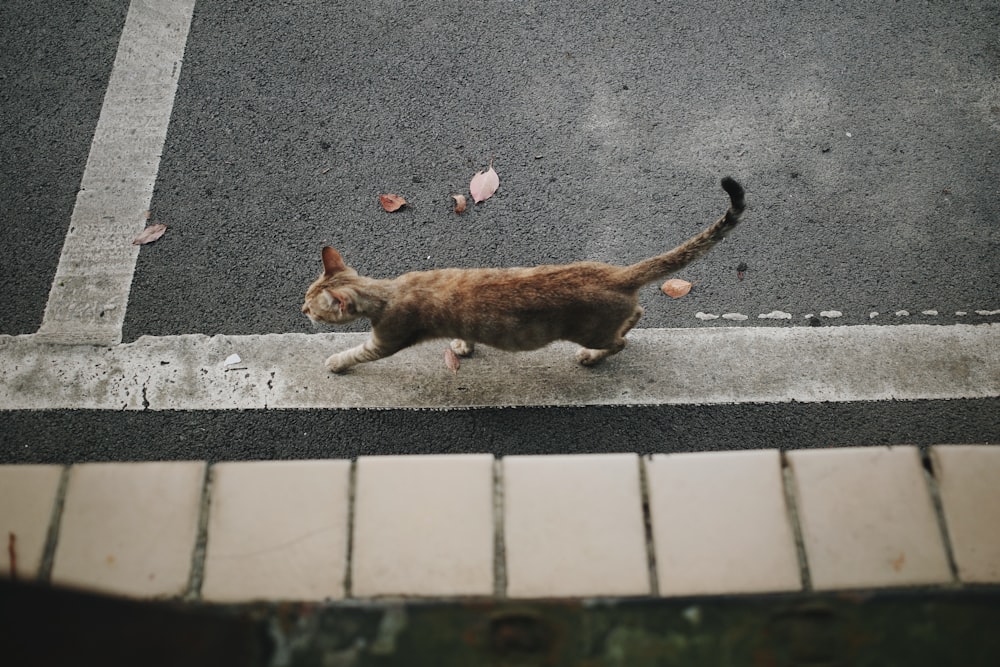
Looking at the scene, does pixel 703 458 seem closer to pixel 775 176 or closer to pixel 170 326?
pixel 775 176

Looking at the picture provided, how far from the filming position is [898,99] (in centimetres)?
324

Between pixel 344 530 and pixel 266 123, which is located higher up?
pixel 266 123

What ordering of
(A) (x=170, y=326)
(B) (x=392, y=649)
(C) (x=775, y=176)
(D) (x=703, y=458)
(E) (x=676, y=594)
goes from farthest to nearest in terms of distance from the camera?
(C) (x=775, y=176) → (A) (x=170, y=326) → (D) (x=703, y=458) → (E) (x=676, y=594) → (B) (x=392, y=649)

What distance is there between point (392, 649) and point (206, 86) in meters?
2.89

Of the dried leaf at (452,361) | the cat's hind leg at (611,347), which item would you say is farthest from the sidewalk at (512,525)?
the dried leaf at (452,361)

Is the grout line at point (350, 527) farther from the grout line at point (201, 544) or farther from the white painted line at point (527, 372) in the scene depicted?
the white painted line at point (527, 372)

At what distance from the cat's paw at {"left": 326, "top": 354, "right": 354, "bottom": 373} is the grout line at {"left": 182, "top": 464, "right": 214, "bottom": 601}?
3.22 ft

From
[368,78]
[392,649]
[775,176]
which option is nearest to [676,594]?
[392,649]

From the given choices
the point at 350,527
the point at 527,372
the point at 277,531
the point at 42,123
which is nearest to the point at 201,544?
the point at 277,531

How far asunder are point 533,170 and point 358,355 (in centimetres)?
118

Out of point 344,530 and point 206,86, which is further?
point 206,86

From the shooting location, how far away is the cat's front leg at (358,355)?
102 inches

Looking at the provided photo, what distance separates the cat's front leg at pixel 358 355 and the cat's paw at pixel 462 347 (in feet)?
0.97

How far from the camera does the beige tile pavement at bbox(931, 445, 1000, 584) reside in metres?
1.62
